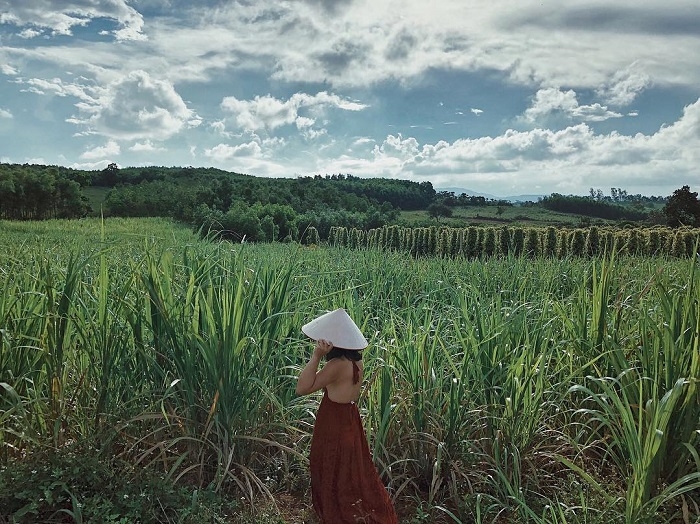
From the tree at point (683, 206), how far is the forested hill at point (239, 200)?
367 inches

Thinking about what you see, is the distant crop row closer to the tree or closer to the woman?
the tree

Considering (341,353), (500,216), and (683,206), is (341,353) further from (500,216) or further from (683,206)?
(500,216)

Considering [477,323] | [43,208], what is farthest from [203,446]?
[43,208]

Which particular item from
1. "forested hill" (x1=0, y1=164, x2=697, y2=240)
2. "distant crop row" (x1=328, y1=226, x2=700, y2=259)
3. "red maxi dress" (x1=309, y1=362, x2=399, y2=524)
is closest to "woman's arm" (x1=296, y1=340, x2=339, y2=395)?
"red maxi dress" (x1=309, y1=362, x2=399, y2=524)

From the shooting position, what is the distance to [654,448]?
2934 millimetres

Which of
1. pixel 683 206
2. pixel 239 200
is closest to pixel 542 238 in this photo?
pixel 683 206

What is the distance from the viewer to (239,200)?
42.2 metres

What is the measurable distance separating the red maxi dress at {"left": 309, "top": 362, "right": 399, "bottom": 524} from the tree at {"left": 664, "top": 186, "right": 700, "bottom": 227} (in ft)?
114

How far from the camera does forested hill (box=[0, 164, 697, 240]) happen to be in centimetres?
3716

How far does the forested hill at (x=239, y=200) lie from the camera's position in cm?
3716

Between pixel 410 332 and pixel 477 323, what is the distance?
78cm

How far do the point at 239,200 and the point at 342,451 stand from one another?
4037 cm

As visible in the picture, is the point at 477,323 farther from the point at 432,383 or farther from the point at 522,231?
the point at 522,231

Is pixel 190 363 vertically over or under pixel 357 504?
over
